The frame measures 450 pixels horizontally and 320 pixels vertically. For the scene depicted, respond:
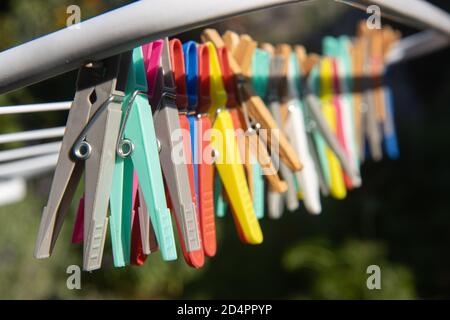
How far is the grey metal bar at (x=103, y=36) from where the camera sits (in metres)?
0.61

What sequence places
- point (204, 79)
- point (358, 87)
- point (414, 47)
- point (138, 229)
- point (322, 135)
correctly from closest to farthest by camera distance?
point (138, 229), point (204, 79), point (322, 135), point (358, 87), point (414, 47)

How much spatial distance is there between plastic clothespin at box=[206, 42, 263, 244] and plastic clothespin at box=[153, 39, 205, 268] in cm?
9

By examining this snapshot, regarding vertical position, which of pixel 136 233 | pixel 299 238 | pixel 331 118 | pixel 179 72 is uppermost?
pixel 299 238

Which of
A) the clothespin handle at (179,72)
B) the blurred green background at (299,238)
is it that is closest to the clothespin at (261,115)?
the clothespin handle at (179,72)

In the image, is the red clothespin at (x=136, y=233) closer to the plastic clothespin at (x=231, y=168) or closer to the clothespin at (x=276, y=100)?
the plastic clothespin at (x=231, y=168)

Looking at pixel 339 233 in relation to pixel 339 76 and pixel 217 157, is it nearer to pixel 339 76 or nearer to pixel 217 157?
pixel 339 76

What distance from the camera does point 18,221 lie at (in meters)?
2.42

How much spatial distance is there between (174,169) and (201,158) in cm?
9

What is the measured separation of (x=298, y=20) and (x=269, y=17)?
15 centimetres

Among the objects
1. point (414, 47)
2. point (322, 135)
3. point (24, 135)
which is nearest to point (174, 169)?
point (24, 135)

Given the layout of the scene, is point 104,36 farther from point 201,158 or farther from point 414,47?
point 414,47

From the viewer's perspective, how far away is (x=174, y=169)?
70cm
